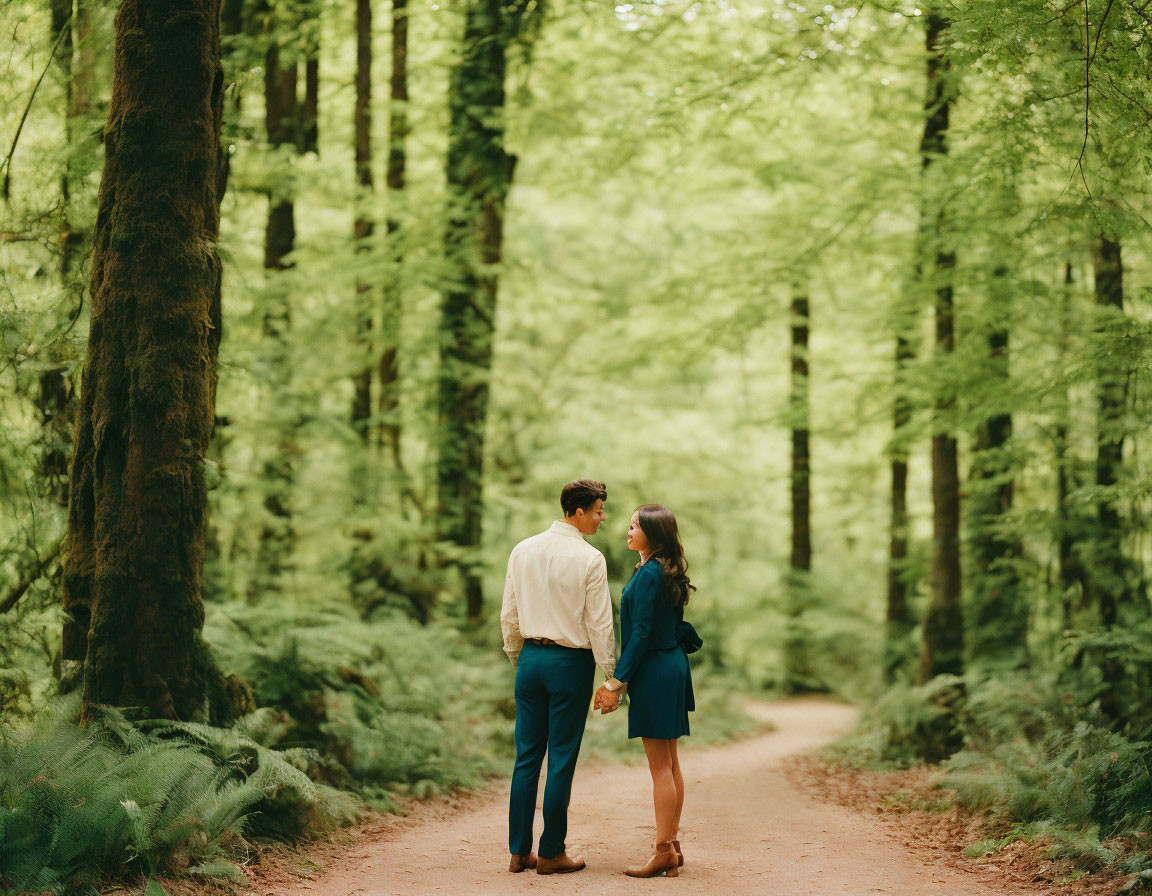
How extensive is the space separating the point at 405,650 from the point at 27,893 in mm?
6248

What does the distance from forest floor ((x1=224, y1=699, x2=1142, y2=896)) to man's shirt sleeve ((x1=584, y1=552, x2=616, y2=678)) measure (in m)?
1.24

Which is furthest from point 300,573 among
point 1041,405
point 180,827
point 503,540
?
point 1041,405

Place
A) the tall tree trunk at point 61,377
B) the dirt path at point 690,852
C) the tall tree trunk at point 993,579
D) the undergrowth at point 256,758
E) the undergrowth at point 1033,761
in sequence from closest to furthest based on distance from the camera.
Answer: the undergrowth at point 256,758 < the dirt path at point 690,852 < the undergrowth at point 1033,761 < the tall tree trunk at point 61,377 < the tall tree trunk at point 993,579

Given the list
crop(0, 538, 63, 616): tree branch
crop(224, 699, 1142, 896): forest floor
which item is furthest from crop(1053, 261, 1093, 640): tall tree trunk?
crop(0, 538, 63, 616): tree branch

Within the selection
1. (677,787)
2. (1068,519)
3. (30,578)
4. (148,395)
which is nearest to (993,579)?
(1068,519)

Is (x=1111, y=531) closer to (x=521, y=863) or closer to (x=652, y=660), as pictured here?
(x=652, y=660)

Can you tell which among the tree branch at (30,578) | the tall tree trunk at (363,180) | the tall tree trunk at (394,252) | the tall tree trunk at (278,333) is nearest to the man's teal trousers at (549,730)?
the tree branch at (30,578)

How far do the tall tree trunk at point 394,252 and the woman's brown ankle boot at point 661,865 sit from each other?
28.6ft

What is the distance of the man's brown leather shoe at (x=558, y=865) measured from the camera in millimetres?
5129

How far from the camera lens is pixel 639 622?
515 cm

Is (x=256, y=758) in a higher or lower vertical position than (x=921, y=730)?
higher

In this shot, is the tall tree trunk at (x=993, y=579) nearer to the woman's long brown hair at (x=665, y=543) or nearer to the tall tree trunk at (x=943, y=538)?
the tall tree trunk at (x=943, y=538)

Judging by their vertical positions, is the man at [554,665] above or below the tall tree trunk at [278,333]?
below

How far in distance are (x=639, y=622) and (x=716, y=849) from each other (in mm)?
2069
